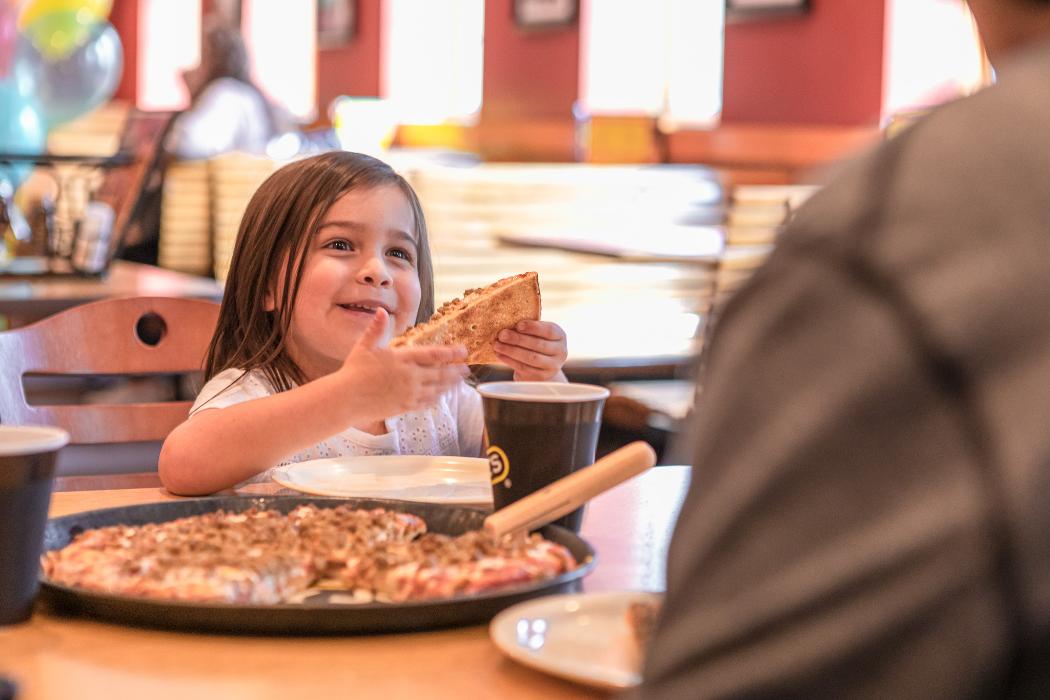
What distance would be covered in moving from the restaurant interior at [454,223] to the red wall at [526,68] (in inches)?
0.9

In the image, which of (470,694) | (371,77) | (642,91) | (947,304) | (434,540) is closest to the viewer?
(947,304)

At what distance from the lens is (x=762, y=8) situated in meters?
6.57

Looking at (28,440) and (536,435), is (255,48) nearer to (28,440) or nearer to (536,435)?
(536,435)

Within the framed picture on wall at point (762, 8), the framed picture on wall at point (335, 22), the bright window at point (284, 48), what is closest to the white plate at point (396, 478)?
the framed picture on wall at point (762, 8)

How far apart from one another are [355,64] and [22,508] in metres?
10.6

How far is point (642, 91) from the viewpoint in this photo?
8.08m

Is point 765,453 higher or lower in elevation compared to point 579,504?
higher

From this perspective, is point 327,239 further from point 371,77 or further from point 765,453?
point 371,77

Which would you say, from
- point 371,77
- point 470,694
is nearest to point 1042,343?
point 470,694

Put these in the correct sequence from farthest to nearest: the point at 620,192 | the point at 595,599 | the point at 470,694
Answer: the point at 620,192 < the point at 595,599 < the point at 470,694

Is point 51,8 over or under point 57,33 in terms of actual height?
over

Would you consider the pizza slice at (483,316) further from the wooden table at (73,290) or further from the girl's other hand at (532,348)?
the wooden table at (73,290)

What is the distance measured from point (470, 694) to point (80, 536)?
39 cm

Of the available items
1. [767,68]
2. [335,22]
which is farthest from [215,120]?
[335,22]
